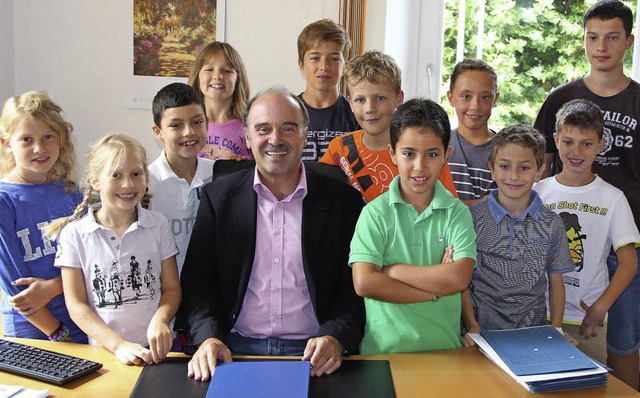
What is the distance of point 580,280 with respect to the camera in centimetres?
240

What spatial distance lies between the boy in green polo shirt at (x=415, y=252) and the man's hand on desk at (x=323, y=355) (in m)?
0.18

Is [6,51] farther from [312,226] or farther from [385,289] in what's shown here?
[385,289]

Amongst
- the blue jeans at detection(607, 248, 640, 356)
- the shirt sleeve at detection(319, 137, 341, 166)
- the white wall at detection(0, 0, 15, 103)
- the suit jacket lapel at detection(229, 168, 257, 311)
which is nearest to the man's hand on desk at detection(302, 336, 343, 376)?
the suit jacket lapel at detection(229, 168, 257, 311)

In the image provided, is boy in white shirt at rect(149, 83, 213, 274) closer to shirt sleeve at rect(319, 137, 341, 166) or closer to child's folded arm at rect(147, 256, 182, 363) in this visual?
child's folded arm at rect(147, 256, 182, 363)

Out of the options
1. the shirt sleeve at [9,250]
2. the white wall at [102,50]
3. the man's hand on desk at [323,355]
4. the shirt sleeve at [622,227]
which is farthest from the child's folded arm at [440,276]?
the white wall at [102,50]

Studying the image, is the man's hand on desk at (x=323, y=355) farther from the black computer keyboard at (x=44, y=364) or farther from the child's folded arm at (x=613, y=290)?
the child's folded arm at (x=613, y=290)

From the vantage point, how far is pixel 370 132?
2.40 metres

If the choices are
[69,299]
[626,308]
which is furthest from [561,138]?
[69,299]

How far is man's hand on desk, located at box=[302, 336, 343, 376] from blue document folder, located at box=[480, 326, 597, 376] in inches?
16.8

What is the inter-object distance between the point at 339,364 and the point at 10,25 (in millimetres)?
3012

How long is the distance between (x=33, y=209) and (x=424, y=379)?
1401 millimetres

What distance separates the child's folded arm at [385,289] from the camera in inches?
70.6

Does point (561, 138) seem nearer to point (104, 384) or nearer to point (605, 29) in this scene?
point (605, 29)

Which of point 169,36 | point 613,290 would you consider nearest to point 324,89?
point 169,36
